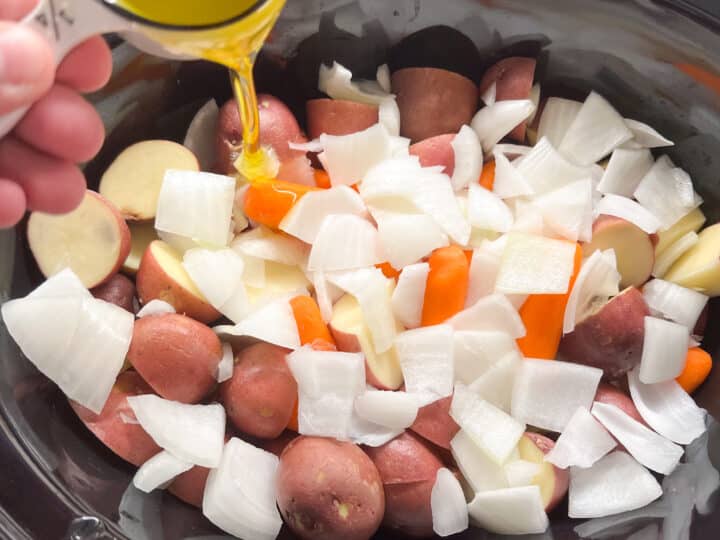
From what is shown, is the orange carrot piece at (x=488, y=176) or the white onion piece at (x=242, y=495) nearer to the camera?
the white onion piece at (x=242, y=495)

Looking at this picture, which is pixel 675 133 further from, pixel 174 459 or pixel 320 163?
pixel 174 459

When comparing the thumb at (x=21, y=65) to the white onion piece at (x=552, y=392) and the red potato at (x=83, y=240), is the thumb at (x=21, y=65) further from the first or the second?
the white onion piece at (x=552, y=392)

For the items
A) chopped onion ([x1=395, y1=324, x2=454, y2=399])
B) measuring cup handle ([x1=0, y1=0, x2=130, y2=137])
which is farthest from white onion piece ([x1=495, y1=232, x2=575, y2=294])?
measuring cup handle ([x1=0, y1=0, x2=130, y2=137])

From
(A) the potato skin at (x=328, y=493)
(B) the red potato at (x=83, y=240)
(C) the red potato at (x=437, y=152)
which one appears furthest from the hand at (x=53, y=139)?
(C) the red potato at (x=437, y=152)

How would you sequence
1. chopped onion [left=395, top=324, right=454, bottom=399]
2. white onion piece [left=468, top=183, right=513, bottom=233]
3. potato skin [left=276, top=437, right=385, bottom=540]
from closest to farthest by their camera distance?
potato skin [left=276, top=437, right=385, bottom=540], chopped onion [left=395, top=324, right=454, bottom=399], white onion piece [left=468, top=183, right=513, bottom=233]

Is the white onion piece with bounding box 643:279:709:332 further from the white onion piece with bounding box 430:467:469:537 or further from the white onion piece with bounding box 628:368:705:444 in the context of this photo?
the white onion piece with bounding box 430:467:469:537

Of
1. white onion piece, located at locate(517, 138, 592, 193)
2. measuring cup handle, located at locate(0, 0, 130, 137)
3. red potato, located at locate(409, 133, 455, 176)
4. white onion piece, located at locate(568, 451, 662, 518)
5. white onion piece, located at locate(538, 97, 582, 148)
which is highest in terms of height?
measuring cup handle, located at locate(0, 0, 130, 137)
